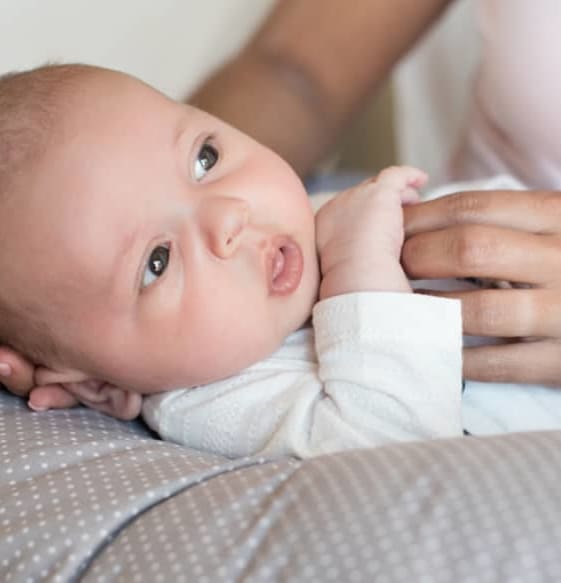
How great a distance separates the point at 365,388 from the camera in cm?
86

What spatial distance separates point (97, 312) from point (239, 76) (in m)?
0.62

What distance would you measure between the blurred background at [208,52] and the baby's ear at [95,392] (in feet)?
1.93

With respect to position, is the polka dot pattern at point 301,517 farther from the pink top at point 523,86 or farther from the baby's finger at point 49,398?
the pink top at point 523,86

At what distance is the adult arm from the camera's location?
1.36 m

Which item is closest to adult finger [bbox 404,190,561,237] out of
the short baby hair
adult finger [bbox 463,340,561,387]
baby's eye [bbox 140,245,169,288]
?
adult finger [bbox 463,340,561,387]

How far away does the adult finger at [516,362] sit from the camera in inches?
34.4

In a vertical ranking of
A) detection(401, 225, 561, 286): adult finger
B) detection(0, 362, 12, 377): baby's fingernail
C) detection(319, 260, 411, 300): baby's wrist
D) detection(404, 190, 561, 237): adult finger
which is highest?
detection(404, 190, 561, 237): adult finger

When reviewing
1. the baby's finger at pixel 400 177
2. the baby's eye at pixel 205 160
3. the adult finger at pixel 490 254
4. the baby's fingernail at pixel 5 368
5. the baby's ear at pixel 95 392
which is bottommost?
the baby's ear at pixel 95 392

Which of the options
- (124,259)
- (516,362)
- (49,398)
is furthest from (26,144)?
(516,362)

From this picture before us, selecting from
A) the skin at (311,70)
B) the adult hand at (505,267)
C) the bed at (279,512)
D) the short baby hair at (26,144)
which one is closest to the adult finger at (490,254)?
the adult hand at (505,267)

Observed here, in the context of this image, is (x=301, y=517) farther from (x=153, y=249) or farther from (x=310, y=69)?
(x=310, y=69)

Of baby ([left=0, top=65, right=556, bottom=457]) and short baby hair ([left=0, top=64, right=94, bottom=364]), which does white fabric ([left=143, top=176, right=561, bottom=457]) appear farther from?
short baby hair ([left=0, top=64, right=94, bottom=364])

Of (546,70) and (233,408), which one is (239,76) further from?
Answer: (233,408)

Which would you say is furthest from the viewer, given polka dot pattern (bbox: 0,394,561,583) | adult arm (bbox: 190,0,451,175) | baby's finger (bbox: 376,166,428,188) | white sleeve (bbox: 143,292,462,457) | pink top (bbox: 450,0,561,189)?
adult arm (bbox: 190,0,451,175)
